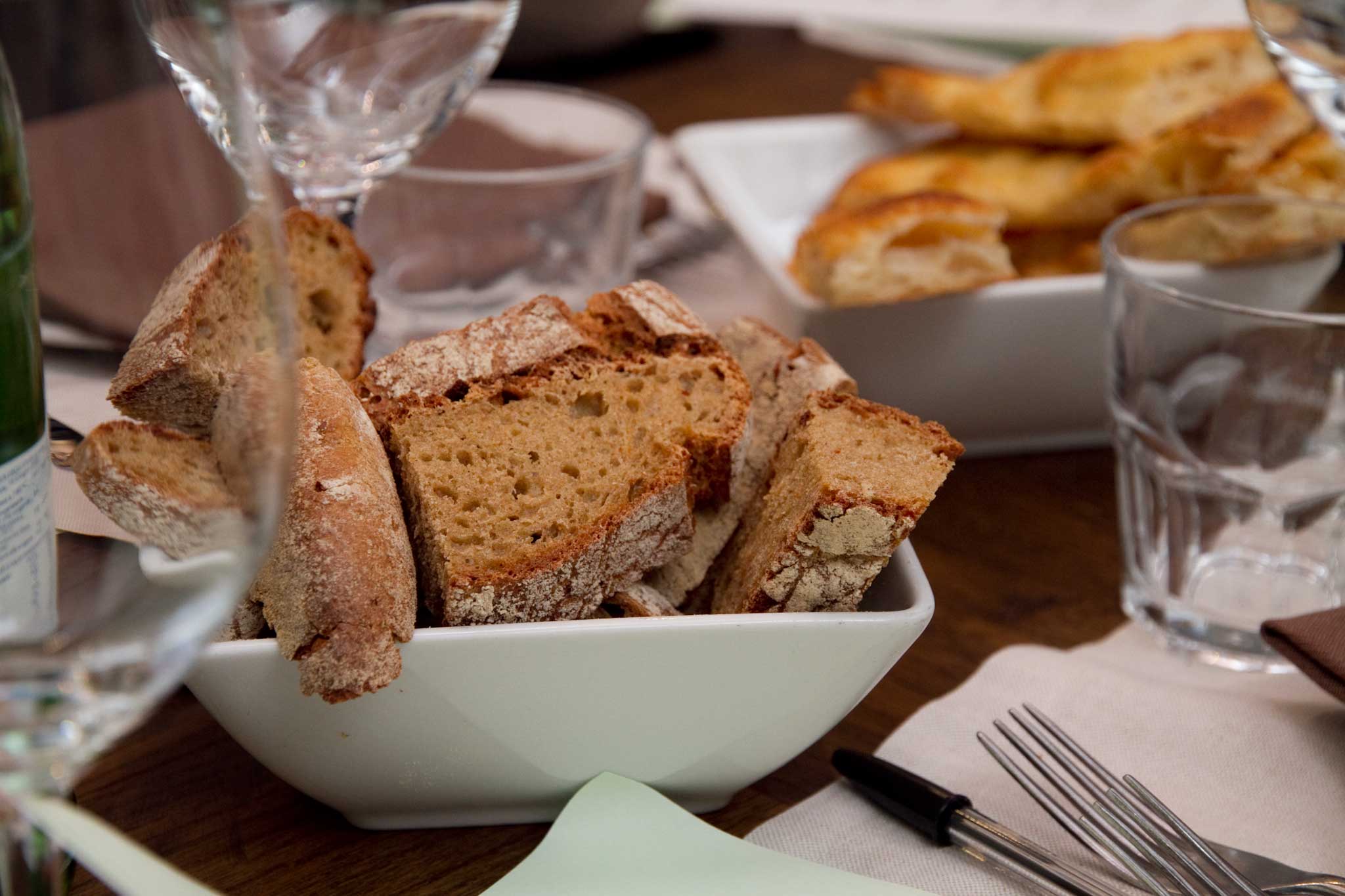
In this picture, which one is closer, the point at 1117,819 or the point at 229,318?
the point at 229,318

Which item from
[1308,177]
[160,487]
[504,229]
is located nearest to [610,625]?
[160,487]

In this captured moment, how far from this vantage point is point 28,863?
0.43m

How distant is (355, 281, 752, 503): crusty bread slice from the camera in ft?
2.12

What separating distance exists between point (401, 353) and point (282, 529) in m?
0.15

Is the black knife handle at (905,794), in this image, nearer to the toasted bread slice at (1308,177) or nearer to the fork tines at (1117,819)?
the fork tines at (1117,819)

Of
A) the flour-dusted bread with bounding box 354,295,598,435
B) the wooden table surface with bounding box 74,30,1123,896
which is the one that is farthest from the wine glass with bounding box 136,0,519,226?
the wooden table surface with bounding box 74,30,1123,896

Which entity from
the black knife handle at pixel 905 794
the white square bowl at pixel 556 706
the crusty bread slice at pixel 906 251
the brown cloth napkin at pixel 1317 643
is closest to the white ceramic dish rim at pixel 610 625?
the white square bowl at pixel 556 706

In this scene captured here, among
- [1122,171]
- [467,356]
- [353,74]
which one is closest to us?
[467,356]

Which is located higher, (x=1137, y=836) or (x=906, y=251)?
(x=906, y=251)

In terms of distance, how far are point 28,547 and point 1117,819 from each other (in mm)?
462

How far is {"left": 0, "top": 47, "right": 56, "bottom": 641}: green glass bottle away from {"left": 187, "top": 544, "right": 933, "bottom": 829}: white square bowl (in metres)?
0.08

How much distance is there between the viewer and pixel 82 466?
0.52 meters

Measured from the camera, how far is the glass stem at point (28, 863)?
42cm

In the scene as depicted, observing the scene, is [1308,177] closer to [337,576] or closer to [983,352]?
[983,352]
